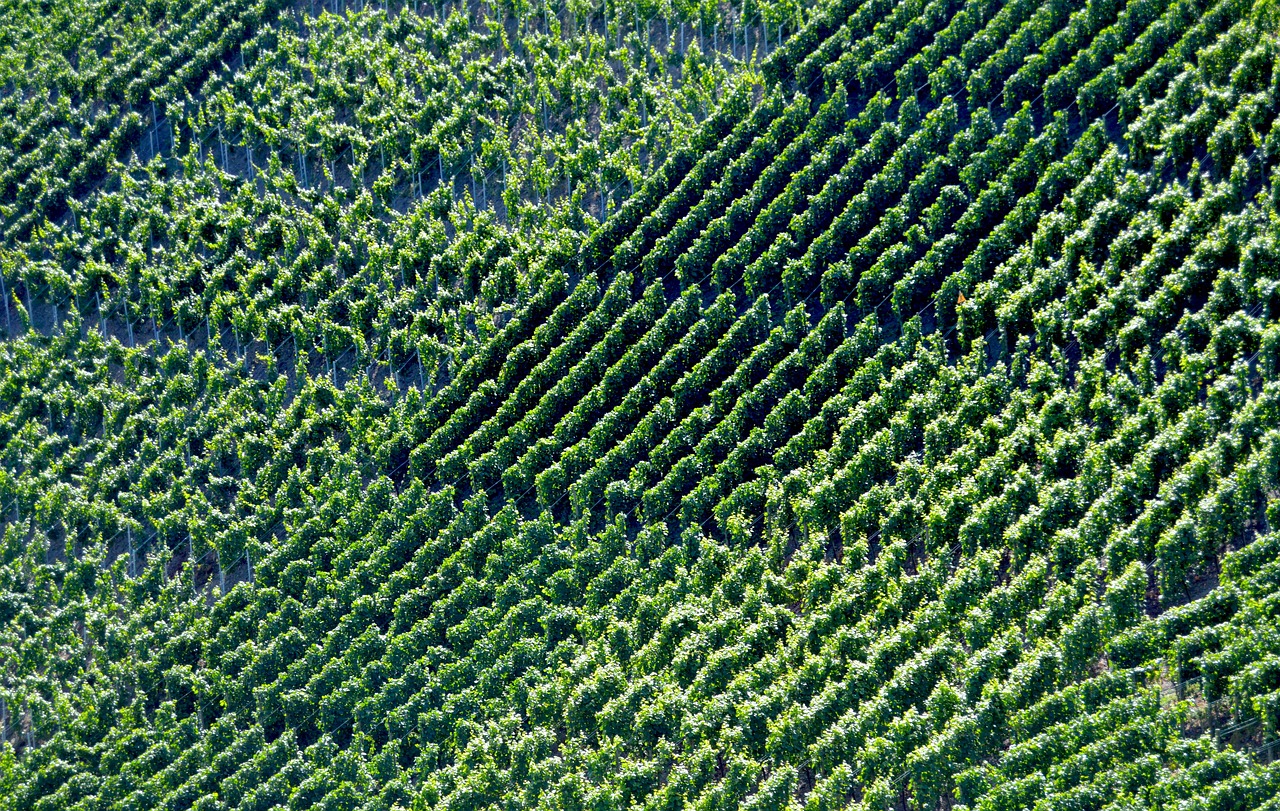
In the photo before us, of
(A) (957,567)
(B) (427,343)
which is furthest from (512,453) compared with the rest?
(A) (957,567)

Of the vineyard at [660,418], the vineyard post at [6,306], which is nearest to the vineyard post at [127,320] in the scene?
the vineyard at [660,418]

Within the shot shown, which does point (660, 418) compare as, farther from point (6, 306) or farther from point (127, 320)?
point (6, 306)

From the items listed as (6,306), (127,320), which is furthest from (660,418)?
(6,306)

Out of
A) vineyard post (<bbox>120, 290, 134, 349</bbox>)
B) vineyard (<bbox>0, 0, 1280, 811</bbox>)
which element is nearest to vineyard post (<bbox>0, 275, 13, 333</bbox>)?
vineyard (<bbox>0, 0, 1280, 811</bbox>)

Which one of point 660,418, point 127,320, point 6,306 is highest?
point 660,418

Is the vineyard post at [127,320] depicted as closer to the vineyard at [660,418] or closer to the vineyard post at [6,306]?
the vineyard at [660,418]

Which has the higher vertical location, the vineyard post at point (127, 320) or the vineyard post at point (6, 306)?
the vineyard post at point (127, 320)

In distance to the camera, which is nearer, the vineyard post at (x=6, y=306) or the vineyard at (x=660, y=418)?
the vineyard at (x=660, y=418)

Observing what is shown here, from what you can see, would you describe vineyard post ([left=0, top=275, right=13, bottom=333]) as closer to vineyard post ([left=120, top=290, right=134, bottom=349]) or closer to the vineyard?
the vineyard
